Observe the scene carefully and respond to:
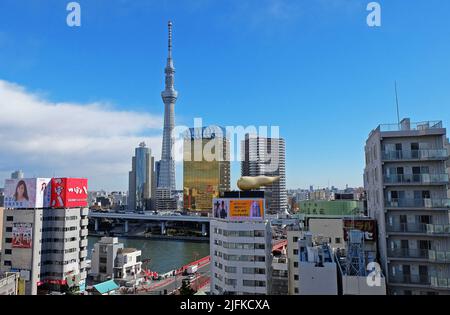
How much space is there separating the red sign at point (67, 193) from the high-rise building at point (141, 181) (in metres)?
29.0

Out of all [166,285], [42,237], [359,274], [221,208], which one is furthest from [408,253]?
[42,237]

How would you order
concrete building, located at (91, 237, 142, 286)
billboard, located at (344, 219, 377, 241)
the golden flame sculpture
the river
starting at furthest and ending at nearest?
the river, concrete building, located at (91, 237, 142, 286), the golden flame sculpture, billboard, located at (344, 219, 377, 241)

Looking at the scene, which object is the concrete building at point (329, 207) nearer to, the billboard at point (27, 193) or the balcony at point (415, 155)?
the balcony at point (415, 155)

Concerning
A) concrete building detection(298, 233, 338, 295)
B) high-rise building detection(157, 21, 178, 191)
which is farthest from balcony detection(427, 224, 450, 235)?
high-rise building detection(157, 21, 178, 191)

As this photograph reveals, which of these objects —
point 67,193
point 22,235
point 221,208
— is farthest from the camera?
point 67,193

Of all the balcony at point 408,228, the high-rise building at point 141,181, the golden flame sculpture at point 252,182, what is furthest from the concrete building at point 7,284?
the high-rise building at point 141,181

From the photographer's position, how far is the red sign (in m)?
10.4

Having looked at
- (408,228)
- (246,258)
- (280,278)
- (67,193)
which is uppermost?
A: (67,193)

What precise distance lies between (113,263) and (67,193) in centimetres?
299

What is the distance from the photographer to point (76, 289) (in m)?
8.79

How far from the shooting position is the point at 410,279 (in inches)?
167

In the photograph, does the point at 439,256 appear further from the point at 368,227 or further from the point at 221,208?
the point at 221,208

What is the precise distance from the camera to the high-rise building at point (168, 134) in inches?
1617

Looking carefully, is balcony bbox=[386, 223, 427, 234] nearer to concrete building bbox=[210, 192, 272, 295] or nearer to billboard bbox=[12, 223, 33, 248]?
concrete building bbox=[210, 192, 272, 295]
